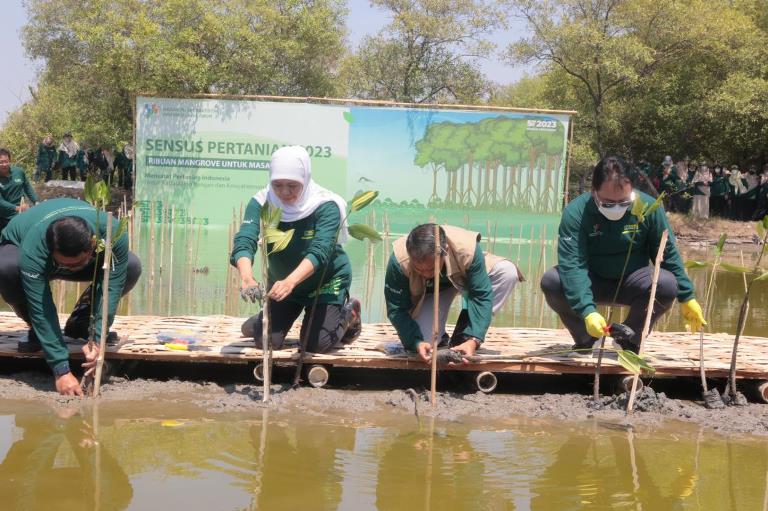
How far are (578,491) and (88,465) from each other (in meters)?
2.04

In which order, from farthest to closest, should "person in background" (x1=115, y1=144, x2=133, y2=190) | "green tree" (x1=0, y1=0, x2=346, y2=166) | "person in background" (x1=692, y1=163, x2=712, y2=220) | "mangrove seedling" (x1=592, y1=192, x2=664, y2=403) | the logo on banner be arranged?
"person in background" (x1=115, y1=144, x2=133, y2=190) → "person in background" (x1=692, y1=163, x2=712, y2=220) → "green tree" (x1=0, y1=0, x2=346, y2=166) → the logo on banner → "mangrove seedling" (x1=592, y1=192, x2=664, y2=403)

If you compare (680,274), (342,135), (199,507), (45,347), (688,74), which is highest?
(688,74)

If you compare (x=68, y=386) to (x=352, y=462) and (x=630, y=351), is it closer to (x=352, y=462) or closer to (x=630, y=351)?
(x=352, y=462)

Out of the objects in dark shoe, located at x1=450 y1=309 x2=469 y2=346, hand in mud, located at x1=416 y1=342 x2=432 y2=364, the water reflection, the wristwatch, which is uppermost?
Answer: dark shoe, located at x1=450 y1=309 x2=469 y2=346

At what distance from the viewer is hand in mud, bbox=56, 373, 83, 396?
4.29m

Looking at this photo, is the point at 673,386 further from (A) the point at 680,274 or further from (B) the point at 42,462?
(B) the point at 42,462

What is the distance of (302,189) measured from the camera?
4688mm

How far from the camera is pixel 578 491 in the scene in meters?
3.42

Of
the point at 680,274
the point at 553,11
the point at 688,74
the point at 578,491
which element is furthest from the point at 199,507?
the point at 688,74

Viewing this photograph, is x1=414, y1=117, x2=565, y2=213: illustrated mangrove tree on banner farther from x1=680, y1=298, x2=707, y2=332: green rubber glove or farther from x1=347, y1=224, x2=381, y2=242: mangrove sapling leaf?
x1=347, y1=224, x2=381, y2=242: mangrove sapling leaf

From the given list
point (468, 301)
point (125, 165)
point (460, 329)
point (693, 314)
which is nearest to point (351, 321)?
point (460, 329)

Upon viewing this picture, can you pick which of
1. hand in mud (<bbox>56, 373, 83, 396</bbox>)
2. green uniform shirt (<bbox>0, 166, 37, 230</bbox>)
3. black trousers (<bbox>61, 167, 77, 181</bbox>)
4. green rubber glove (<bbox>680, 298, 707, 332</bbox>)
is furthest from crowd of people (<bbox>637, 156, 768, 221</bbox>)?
hand in mud (<bbox>56, 373, 83, 396</bbox>)

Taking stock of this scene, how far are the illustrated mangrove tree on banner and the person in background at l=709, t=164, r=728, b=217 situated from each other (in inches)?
237

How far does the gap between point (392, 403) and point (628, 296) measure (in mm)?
1572
